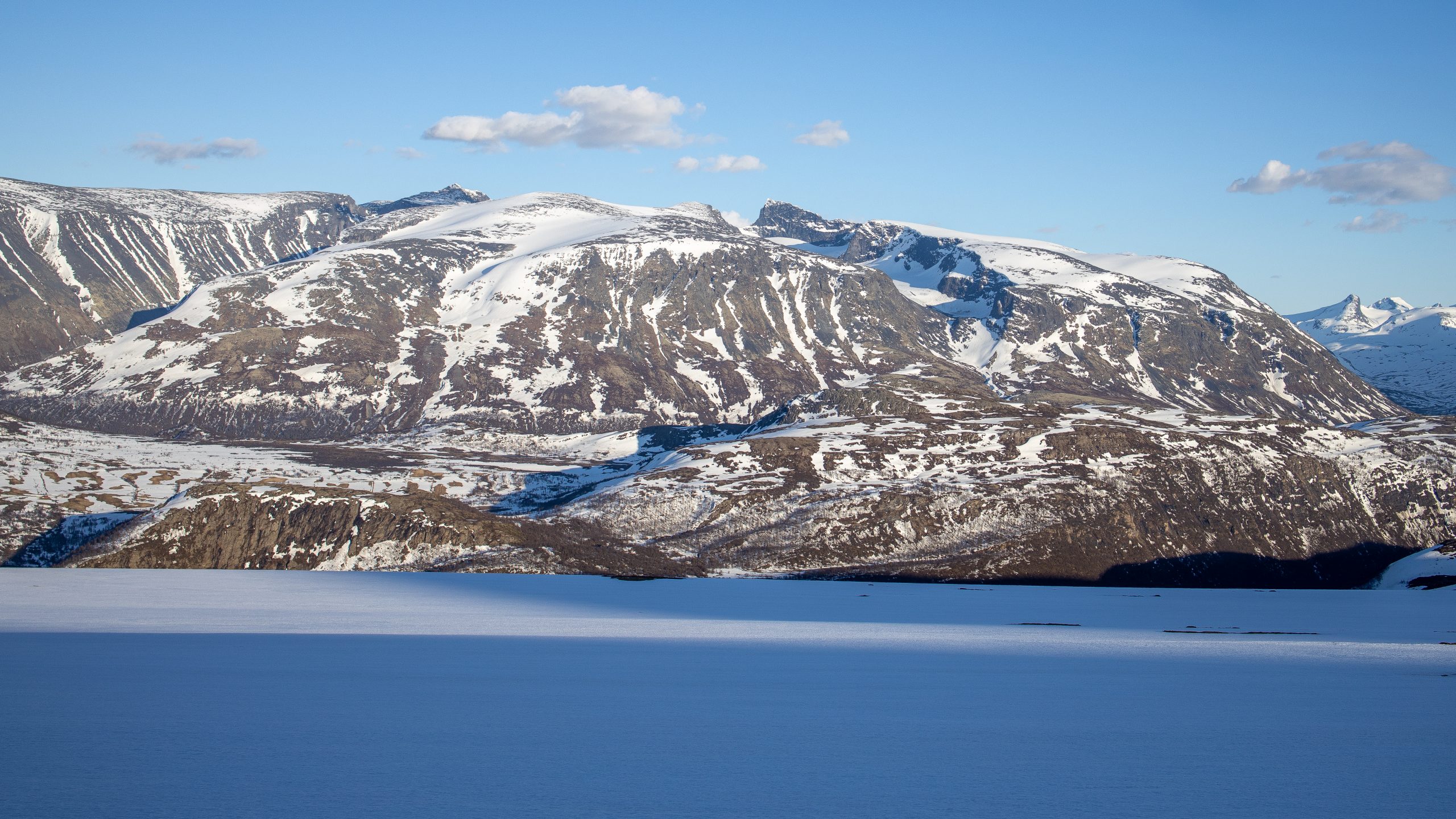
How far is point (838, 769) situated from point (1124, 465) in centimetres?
13790

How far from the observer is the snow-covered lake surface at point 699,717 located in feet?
84.6

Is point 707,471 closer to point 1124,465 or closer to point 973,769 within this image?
point 1124,465

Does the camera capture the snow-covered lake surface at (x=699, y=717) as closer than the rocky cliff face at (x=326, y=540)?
Yes

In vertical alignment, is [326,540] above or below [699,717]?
below

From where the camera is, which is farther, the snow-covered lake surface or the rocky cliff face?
the rocky cliff face

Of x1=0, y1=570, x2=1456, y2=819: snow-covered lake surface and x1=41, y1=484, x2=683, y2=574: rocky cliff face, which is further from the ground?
x1=0, y1=570, x2=1456, y2=819: snow-covered lake surface

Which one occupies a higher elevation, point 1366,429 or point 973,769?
point 1366,429

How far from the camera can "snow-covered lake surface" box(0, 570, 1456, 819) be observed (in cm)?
2578

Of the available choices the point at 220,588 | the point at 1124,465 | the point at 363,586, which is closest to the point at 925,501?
the point at 1124,465

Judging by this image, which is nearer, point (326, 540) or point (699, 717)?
point (699, 717)

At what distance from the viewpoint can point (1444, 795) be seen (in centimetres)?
2684

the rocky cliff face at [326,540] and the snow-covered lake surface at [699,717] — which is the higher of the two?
the snow-covered lake surface at [699,717]

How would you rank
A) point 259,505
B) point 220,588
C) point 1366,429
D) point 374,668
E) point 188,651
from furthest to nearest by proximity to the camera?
point 1366,429 → point 259,505 → point 220,588 → point 188,651 → point 374,668

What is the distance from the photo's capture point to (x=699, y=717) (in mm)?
35375
